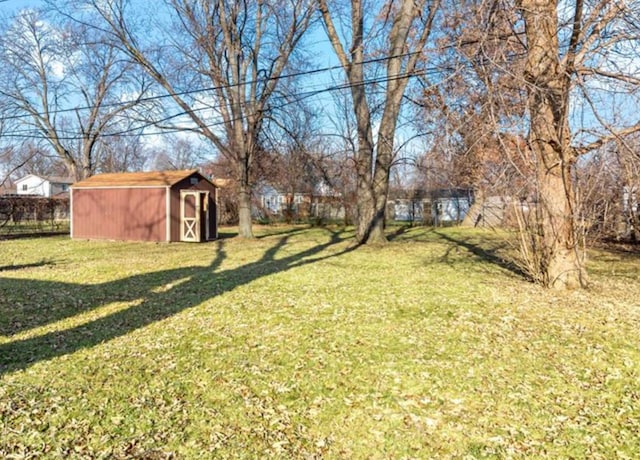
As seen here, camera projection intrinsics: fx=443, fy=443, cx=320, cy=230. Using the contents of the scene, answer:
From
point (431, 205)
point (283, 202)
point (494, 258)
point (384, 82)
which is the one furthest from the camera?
point (283, 202)

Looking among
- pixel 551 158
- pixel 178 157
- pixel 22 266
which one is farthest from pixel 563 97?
pixel 178 157

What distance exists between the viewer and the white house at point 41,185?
176 ft

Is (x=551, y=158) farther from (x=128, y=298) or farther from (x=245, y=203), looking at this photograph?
(x=245, y=203)

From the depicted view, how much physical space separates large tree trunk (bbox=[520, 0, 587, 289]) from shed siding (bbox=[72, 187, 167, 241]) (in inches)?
472

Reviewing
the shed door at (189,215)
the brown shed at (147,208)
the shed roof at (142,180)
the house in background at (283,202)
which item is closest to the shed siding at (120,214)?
the brown shed at (147,208)

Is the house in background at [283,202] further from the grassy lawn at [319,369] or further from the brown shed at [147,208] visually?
the grassy lawn at [319,369]

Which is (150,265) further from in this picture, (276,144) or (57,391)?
(276,144)

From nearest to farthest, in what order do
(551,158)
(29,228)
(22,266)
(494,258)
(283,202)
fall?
(551,158), (22,266), (494,258), (29,228), (283,202)

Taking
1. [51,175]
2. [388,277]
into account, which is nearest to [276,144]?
[388,277]

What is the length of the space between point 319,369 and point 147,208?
13217 millimetres

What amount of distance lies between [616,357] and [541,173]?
131 inches

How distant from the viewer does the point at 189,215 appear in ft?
50.9

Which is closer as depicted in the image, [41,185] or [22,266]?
[22,266]

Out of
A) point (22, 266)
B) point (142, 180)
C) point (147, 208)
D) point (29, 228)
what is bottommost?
point (22, 266)
